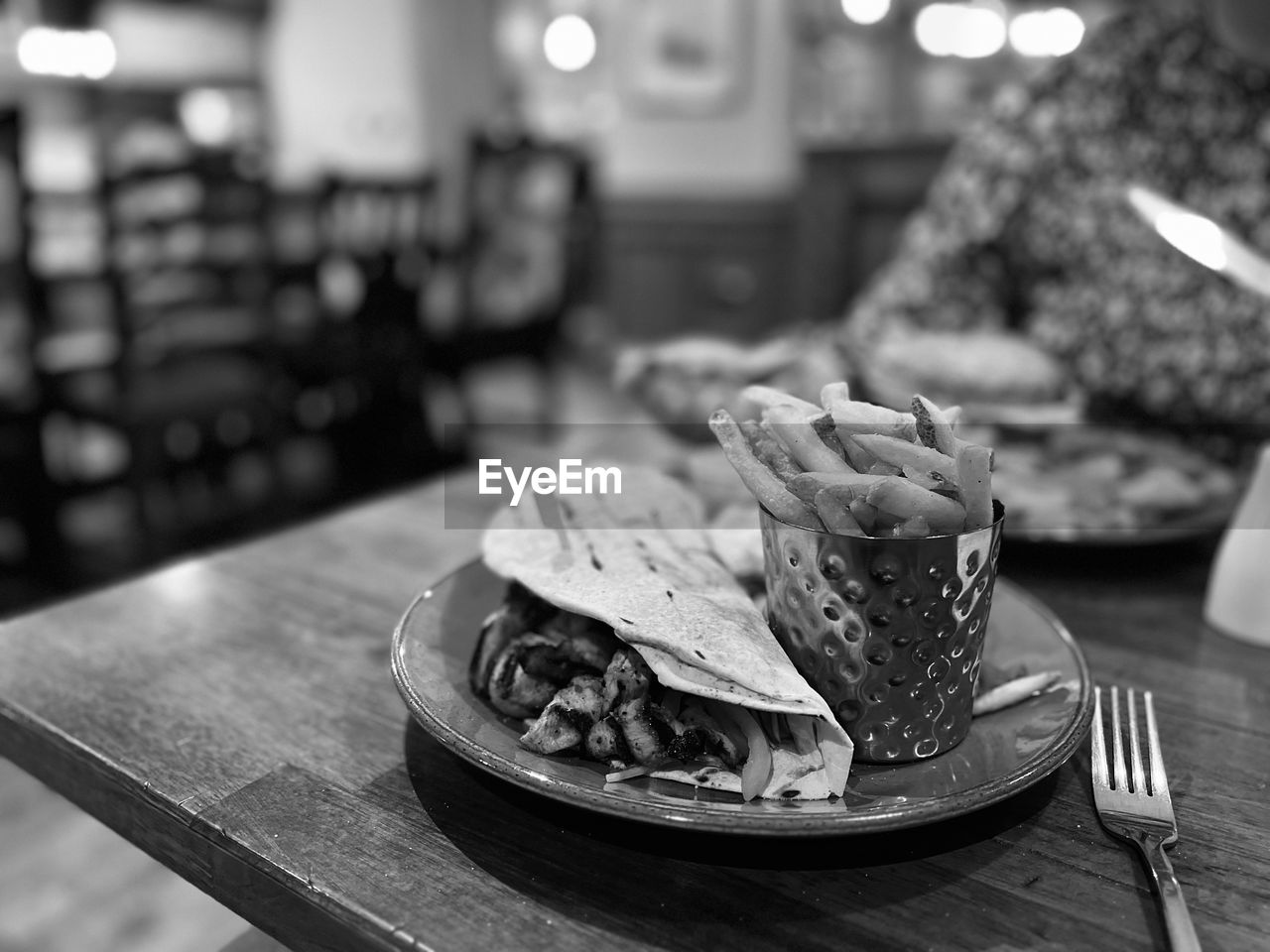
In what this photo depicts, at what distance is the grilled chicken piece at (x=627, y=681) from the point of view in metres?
0.62

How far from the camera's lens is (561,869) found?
603 mm

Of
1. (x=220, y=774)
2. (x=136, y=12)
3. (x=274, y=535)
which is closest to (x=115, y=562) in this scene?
(x=274, y=535)

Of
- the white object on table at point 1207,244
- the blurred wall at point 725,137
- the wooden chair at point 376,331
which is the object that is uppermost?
the blurred wall at point 725,137

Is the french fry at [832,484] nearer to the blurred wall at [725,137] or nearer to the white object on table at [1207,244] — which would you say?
the white object on table at [1207,244]

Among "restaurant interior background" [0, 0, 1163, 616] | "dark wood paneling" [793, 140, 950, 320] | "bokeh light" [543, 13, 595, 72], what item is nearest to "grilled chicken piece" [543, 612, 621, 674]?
"restaurant interior background" [0, 0, 1163, 616]

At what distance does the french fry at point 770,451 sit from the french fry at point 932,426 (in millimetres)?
78

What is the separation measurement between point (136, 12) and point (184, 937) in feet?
25.2

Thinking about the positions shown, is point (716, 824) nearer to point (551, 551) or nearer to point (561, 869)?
point (561, 869)

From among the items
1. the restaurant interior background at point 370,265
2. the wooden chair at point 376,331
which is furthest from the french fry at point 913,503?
the wooden chair at point 376,331

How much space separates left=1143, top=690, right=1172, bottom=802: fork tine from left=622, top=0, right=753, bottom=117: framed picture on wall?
16.0 feet

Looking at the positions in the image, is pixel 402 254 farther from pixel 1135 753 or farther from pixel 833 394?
pixel 1135 753

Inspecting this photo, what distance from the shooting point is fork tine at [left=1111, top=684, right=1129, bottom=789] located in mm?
676

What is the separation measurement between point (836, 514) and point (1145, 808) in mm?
293

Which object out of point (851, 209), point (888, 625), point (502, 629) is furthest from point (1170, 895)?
point (851, 209)
